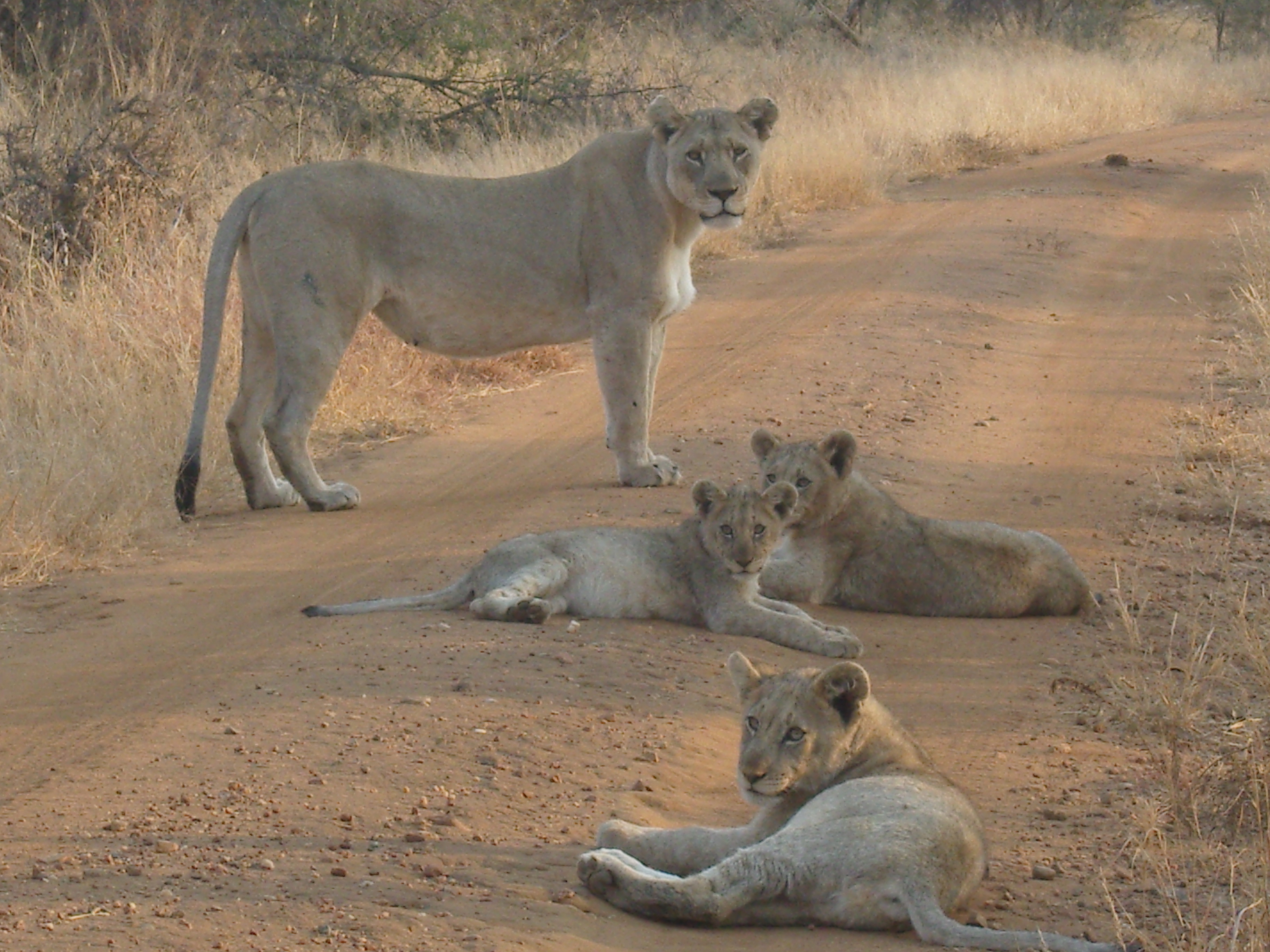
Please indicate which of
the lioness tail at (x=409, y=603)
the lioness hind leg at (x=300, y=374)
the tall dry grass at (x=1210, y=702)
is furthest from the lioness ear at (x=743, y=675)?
the lioness hind leg at (x=300, y=374)

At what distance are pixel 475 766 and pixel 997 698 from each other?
192 centimetres

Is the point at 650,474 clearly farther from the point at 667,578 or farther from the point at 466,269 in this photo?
the point at 667,578

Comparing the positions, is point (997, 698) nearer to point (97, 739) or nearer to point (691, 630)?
point (691, 630)

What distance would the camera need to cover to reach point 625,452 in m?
7.89

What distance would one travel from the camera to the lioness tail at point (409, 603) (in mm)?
6012

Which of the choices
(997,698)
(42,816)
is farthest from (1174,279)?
(42,816)

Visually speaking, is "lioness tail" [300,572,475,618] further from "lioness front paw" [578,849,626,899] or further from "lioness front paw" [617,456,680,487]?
"lioness front paw" [578,849,626,899]

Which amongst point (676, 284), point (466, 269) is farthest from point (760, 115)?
point (466, 269)

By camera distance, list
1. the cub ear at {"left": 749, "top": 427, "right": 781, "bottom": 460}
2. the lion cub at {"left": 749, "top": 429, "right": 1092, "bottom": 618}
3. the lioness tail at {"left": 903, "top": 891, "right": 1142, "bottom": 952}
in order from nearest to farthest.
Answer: the lioness tail at {"left": 903, "top": 891, "right": 1142, "bottom": 952} → the lion cub at {"left": 749, "top": 429, "right": 1092, "bottom": 618} → the cub ear at {"left": 749, "top": 427, "right": 781, "bottom": 460}

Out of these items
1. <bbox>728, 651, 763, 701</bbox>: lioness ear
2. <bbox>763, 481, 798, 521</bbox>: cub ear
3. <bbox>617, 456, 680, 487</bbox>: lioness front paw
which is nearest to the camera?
<bbox>728, 651, 763, 701</bbox>: lioness ear

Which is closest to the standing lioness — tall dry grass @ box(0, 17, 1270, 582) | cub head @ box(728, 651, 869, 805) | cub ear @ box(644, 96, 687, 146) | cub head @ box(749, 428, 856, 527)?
cub ear @ box(644, 96, 687, 146)

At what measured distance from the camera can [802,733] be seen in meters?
4.26

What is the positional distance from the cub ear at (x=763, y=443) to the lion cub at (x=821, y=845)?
97.0 inches

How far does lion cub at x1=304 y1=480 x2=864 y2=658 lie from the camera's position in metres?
6.02
